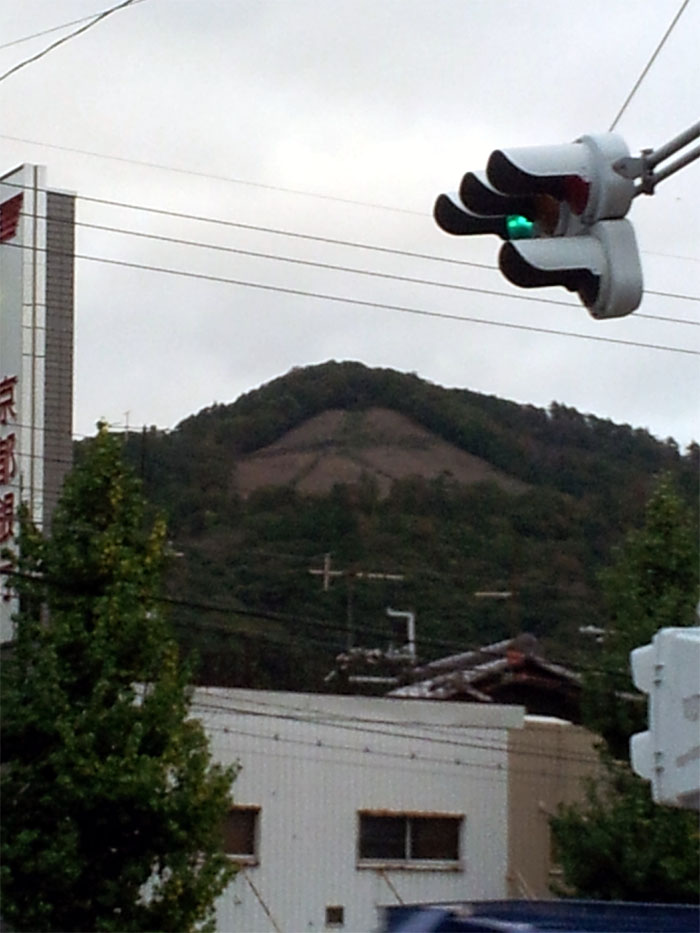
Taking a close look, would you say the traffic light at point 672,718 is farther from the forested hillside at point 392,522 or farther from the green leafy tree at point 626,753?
the forested hillside at point 392,522

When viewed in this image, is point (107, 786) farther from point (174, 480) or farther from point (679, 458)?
point (679, 458)

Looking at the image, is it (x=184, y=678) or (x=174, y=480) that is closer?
(x=184, y=678)

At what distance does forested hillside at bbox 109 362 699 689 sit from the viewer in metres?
34.7

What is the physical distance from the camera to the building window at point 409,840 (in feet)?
91.9

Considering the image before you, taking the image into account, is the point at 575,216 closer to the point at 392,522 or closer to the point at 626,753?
the point at 626,753

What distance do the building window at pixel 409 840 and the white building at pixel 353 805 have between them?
0.02 meters

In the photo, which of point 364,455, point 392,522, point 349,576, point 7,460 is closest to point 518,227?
point 7,460

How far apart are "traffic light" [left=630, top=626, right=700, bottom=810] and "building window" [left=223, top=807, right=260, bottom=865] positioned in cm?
1851

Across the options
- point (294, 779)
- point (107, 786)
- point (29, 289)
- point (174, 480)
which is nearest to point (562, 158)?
point (107, 786)

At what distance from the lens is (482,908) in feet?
→ 25.3

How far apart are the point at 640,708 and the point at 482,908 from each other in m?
17.3

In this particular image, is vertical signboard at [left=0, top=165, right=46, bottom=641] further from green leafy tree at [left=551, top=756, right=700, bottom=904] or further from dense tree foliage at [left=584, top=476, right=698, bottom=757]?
green leafy tree at [left=551, top=756, right=700, bottom=904]

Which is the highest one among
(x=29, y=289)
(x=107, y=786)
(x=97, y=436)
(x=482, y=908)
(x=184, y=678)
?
(x=29, y=289)

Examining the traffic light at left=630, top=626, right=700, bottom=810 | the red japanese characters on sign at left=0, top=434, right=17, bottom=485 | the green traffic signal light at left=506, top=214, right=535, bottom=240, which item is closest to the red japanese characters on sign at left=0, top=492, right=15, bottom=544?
the red japanese characters on sign at left=0, top=434, right=17, bottom=485
